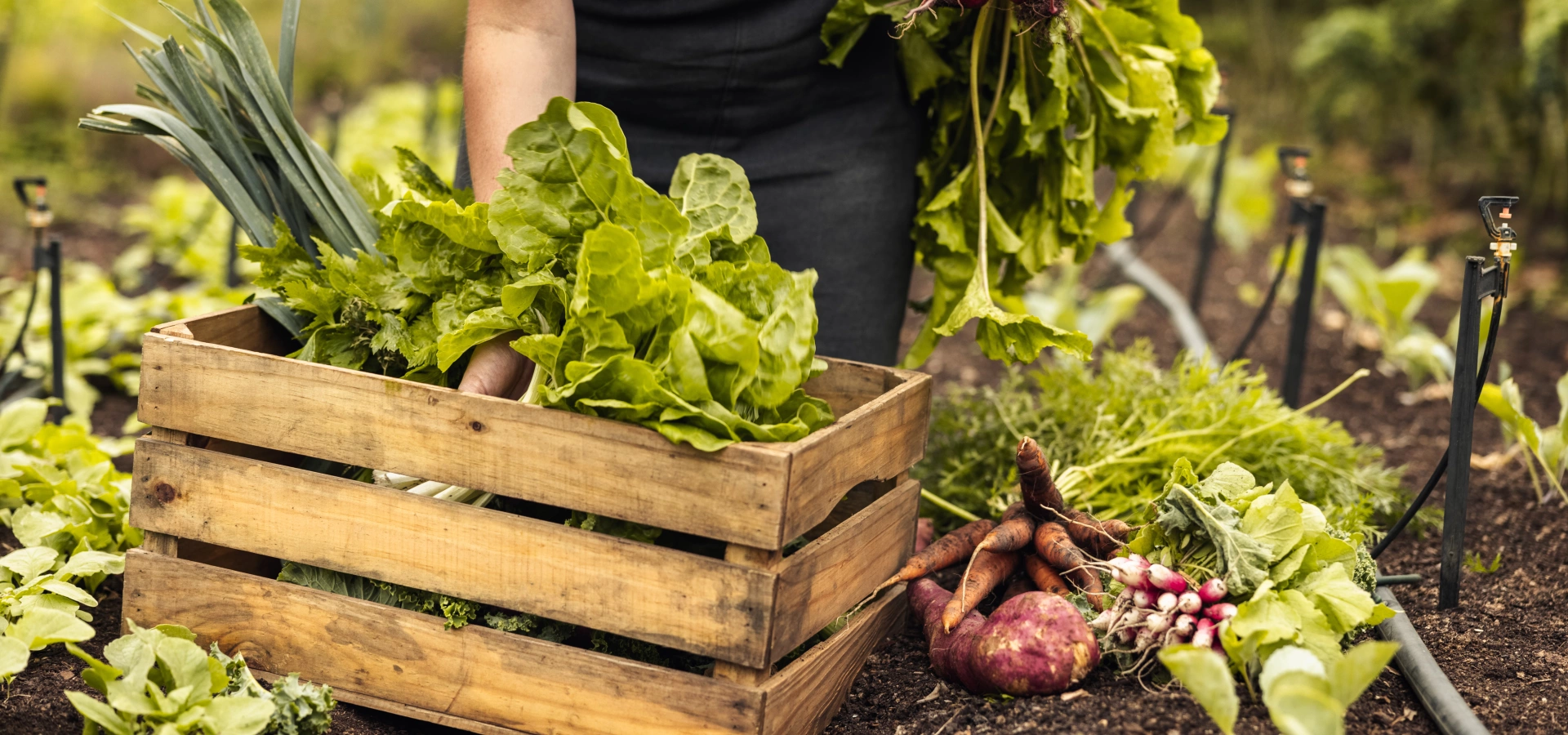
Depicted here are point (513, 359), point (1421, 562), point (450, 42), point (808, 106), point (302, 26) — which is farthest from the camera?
point (450, 42)

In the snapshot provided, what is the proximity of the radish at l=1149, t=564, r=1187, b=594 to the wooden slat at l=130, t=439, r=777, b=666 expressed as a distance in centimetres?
60

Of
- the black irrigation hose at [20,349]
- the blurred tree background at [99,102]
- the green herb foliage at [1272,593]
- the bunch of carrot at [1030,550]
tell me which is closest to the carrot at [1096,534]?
the bunch of carrot at [1030,550]

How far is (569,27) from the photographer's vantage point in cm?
210

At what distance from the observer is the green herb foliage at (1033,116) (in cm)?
221

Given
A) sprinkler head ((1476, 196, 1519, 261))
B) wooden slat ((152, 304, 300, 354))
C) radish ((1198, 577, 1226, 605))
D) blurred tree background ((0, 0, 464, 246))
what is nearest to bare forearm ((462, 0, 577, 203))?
wooden slat ((152, 304, 300, 354))

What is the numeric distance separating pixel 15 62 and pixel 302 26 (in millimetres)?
2950

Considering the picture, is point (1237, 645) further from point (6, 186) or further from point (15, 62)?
point (15, 62)

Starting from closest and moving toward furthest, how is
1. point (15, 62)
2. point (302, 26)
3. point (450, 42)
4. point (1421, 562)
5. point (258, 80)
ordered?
point (258, 80) < point (1421, 562) < point (15, 62) < point (302, 26) < point (450, 42)

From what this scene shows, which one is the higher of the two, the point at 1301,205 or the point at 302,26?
the point at 302,26

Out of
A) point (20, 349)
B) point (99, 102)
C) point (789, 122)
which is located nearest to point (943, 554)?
point (789, 122)

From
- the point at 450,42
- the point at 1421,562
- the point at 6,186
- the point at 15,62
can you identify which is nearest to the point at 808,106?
the point at 1421,562

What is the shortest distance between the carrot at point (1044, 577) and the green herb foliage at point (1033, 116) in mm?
453

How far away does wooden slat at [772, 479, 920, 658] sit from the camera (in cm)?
162

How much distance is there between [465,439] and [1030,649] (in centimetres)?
88
